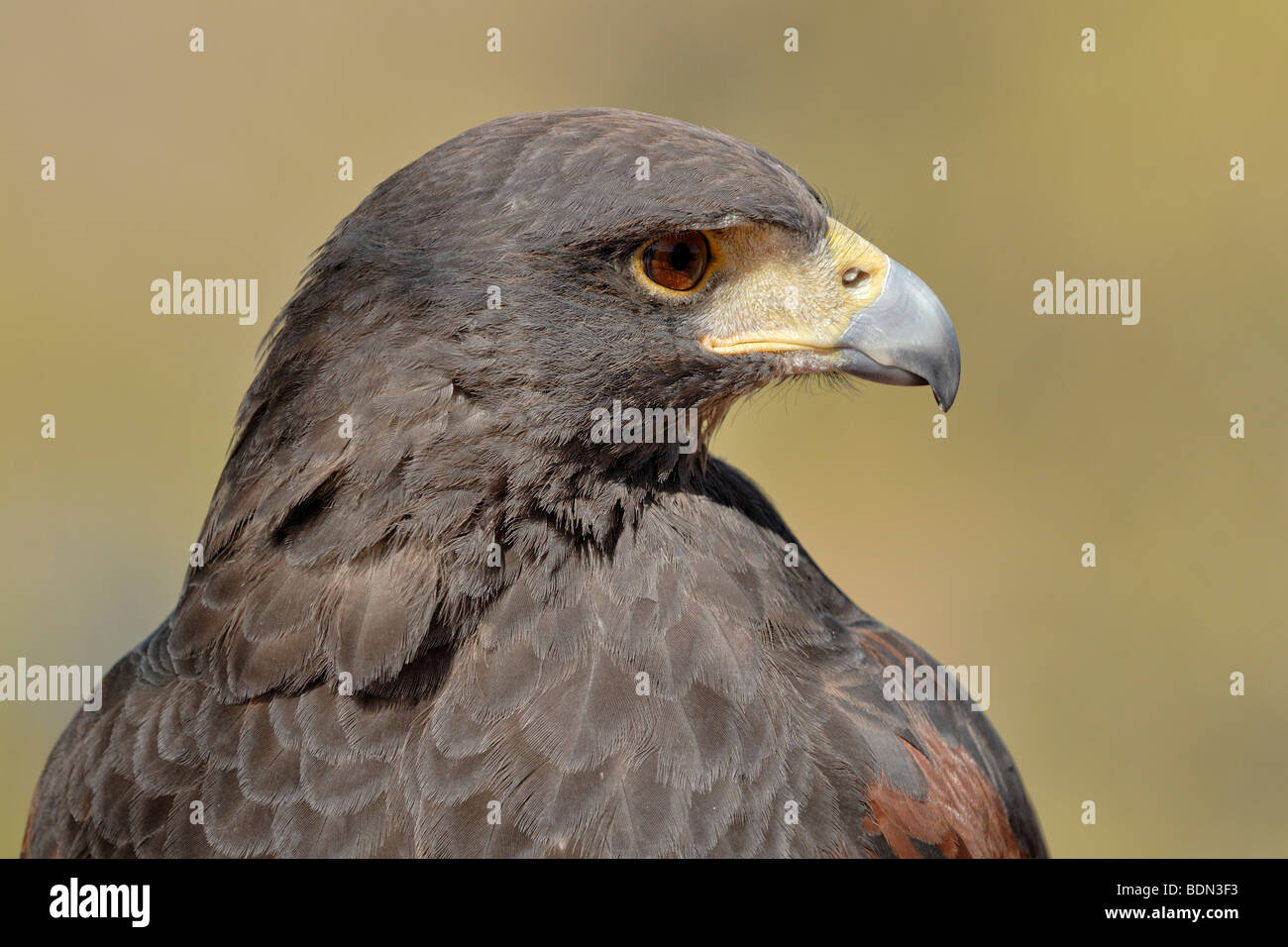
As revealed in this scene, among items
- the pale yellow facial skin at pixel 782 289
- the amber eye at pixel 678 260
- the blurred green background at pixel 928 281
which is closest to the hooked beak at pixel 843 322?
the pale yellow facial skin at pixel 782 289

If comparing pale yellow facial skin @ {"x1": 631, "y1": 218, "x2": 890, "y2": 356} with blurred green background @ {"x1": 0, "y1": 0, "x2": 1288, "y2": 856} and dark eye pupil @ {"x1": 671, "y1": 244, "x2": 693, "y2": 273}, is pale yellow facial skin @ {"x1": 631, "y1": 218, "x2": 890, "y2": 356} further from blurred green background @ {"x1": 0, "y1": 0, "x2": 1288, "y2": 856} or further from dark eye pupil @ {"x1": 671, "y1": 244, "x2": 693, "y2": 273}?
blurred green background @ {"x1": 0, "y1": 0, "x2": 1288, "y2": 856}

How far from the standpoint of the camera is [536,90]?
38.5 ft

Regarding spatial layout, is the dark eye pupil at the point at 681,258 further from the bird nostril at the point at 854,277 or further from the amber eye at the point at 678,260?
the bird nostril at the point at 854,277

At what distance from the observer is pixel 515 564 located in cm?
321

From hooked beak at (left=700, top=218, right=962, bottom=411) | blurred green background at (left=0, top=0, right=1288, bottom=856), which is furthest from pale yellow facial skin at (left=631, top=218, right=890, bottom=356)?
blurred green background at (left=0, top=0, right=1288, bottom=856)

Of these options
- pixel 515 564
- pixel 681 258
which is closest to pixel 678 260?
pixel 681 258

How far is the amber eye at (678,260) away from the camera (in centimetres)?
325

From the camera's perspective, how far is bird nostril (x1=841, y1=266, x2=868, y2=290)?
3512 mm

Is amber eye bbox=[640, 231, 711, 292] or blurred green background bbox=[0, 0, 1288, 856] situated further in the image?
blurred green background bbox=[0, 0, 1288, 856]

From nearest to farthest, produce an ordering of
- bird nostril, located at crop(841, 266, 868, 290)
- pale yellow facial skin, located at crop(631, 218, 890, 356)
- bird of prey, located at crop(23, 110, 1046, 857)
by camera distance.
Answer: bird of prey, located at crop(23, 110, 1046, 857) < pale yellow facial skin, located at crop(631, 218, 890, 356) < bird nostril, located at crop(841, 266, 868, 290)

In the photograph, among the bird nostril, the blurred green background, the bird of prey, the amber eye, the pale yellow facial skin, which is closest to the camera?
the bird of prey

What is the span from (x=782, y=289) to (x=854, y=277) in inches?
8.6

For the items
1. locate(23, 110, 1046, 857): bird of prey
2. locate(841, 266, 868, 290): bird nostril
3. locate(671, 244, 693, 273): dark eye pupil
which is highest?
locate(671, 244, 693, 273): dark eye pupil

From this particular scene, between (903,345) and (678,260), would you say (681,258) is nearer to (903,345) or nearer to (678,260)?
(678,260)
